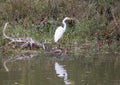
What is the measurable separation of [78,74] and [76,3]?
10147 millimetres

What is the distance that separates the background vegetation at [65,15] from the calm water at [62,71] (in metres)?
3.10

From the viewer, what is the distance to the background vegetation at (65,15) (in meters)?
19.6

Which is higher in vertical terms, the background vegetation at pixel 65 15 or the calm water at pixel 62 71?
the background vegetation at pixel 65 15

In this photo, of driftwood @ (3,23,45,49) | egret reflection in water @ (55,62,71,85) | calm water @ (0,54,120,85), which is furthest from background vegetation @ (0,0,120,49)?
egret reflection in water @ (55,62,71,85)

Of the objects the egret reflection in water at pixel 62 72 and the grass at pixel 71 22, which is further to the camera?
the grass at pixel 71 22

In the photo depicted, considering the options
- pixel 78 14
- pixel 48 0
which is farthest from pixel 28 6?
pixel 78 14

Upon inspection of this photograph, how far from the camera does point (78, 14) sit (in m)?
21.7

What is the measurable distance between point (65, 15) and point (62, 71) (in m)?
9.01

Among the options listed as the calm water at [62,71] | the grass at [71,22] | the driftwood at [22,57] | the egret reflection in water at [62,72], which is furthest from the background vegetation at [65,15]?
the egret reflection in water at [62,72]

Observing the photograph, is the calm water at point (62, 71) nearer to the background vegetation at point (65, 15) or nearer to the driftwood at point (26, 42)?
the driftwood at point (26, 42)

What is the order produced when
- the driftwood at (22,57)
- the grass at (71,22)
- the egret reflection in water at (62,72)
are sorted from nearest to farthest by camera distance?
1. the egret reflection in water at (62,72)
2. the driftwood at (22,57)
3. the grass at (71,22)

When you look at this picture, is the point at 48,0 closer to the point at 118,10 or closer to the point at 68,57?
the point at 118,10

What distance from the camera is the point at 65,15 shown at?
21797mm

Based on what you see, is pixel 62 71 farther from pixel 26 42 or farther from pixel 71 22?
pixel 71 22
